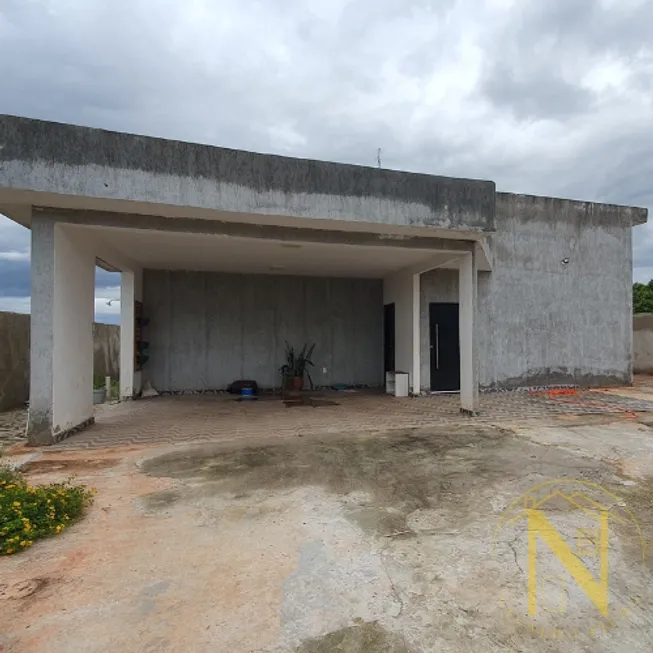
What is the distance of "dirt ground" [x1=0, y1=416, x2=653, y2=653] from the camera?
6.20 feet

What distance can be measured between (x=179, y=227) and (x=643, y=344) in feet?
50.6

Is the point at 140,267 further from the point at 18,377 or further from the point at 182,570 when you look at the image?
the point at 182,570

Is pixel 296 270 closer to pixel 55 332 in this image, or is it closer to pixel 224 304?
pixel 224 304

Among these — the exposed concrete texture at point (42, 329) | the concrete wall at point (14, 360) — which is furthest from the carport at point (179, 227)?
the concrete wall at point (14, 360)

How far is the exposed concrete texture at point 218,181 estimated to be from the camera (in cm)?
468

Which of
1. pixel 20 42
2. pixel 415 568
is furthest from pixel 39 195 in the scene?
pixel 415 568

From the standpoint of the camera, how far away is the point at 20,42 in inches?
258

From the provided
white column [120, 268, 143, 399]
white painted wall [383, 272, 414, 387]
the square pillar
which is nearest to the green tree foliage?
white painted wall [383, 272, 414, 387]

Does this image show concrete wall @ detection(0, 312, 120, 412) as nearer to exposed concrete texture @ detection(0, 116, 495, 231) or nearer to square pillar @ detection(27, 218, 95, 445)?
square pillar @ detection(27, 218, 95, 445)

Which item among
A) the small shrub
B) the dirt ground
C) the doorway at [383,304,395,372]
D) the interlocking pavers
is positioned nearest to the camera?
the dirt ground

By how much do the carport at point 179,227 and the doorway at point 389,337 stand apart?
0.74 metres

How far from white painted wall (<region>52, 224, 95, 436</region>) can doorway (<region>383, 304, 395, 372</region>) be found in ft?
21.6

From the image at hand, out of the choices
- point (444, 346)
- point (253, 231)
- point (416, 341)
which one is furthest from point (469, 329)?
point (253, 231)

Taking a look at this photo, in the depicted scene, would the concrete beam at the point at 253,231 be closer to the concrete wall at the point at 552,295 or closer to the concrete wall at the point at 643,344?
the concrete wall at the point at 552,295
